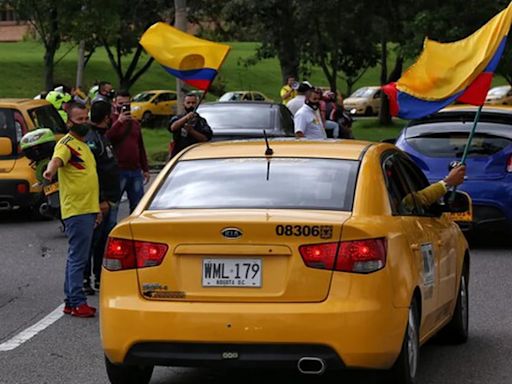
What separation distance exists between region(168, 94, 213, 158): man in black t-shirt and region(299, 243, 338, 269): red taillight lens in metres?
7.45

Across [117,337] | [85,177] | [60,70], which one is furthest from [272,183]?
[60,70]

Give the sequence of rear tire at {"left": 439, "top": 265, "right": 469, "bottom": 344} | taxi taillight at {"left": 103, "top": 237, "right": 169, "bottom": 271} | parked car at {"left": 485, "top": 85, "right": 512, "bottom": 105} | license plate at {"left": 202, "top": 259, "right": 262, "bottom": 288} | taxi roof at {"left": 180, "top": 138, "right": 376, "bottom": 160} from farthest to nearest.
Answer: parked car at {"left": 485, "top": 85, "right": 512, "bottom": 105} < rear tire at {"left": 439, "top": 265, "right": 469, "bottom": 344} < taxi roof at {"left": 180, "top": 138, "right": 376, "bottom": 160} < taxi taillight at {"left": 103, "top": 237, "right": 169, "bottom": 271} < license plate at {"left": 202, "top": 259, "right": 262, "bottom": 288}

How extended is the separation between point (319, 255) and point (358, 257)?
20cm

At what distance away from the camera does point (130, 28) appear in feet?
180

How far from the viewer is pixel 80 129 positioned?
9.70m

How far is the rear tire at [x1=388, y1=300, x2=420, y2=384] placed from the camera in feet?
21.9

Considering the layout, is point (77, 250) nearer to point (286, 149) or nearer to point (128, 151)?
point (286, 149)

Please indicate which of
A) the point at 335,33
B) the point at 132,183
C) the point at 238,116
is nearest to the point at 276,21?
the point at 335,33

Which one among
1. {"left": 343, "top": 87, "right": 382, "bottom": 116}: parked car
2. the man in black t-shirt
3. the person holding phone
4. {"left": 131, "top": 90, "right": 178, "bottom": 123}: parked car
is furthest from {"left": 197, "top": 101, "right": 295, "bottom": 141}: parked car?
{"left": 343, "top": 87, "right": 382, "bottom": 116}: parked car

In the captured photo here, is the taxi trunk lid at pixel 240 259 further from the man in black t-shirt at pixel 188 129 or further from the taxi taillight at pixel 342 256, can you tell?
the man in black t-shirt at pixel 188 129

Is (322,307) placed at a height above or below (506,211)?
above

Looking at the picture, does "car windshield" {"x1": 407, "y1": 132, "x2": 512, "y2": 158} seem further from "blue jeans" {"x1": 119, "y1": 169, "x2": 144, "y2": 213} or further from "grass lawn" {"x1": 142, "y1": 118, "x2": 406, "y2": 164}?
"grass lawn" {"x1": 142, "y1": 118, "x2": 406, "y2": 164}

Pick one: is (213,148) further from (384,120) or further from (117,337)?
(384,120)

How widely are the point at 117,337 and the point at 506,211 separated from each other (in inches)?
315
